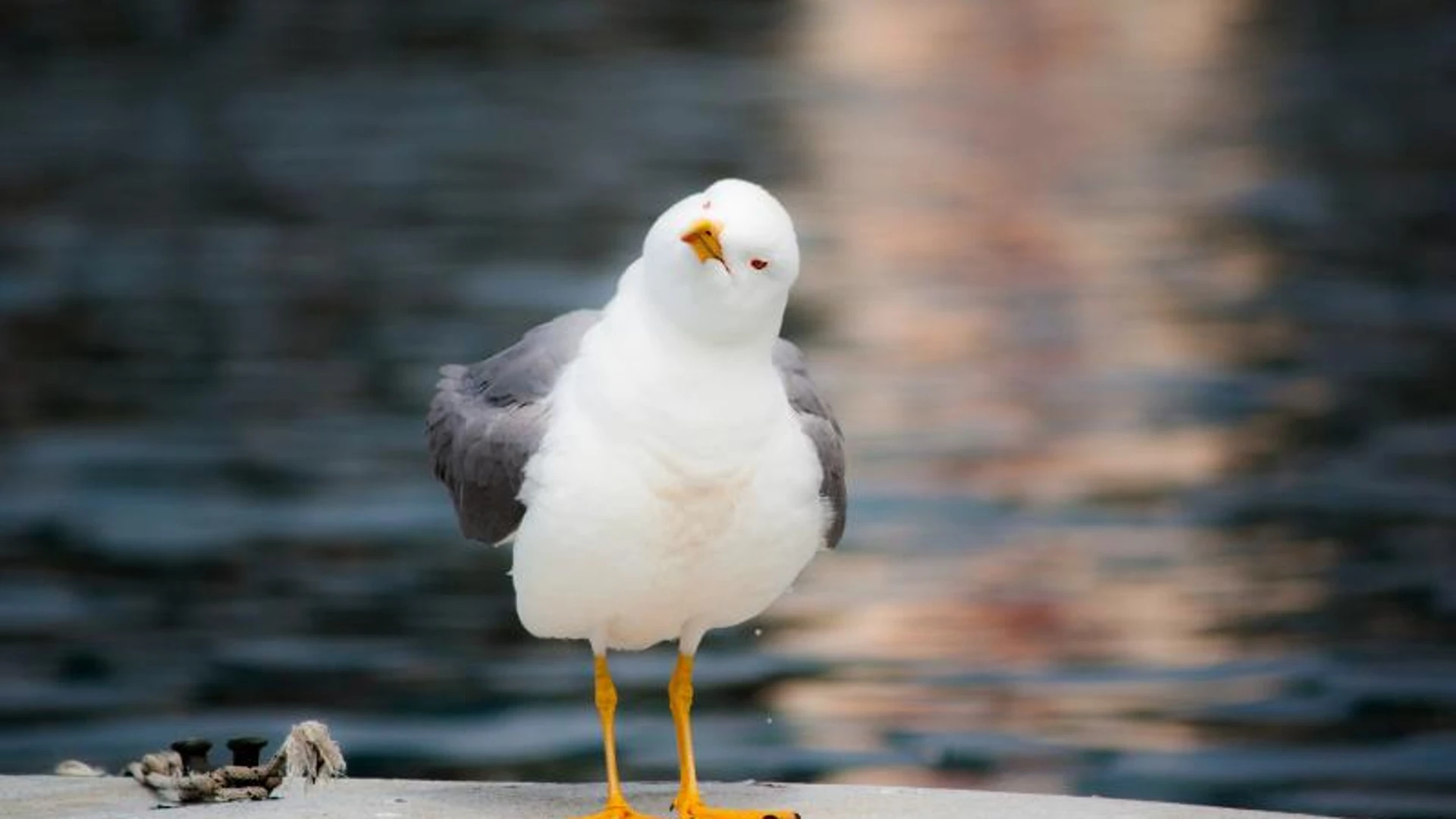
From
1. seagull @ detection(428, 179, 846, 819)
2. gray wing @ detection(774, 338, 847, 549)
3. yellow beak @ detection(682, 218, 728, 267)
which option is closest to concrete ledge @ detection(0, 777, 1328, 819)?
seagull @ detection(428, 179, 846, 819)

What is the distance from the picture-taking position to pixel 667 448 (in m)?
5.50

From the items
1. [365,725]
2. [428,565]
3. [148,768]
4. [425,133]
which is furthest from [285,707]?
[425,133]

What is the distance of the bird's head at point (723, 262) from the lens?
17.5 ft

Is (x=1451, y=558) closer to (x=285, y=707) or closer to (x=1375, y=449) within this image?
(x=1375, y=449)

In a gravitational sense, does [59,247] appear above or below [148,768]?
above

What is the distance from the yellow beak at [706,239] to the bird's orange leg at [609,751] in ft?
3.42

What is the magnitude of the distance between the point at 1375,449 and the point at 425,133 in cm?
1371

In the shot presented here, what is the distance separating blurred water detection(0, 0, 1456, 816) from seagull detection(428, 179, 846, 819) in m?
3.00

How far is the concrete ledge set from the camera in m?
6.14

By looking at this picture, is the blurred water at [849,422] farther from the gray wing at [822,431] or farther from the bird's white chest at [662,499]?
the bird's white chest at [662,499]

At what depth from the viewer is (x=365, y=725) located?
367 inches

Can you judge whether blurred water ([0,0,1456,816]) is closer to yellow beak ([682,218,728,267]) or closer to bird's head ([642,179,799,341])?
bird's head ([642,179,799,341])

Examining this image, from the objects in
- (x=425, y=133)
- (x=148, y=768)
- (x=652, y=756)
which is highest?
(x=425, y=133)

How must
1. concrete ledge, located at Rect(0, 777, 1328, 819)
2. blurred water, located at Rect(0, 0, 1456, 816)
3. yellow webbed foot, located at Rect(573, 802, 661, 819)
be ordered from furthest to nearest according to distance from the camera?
blurred water, located at Rect(0, 0, 1456, 816) → concrete ledge, located at Rect(0, 777, 1328, 819) → yellow webbed foot, located at Rect(573, 802, 661, 819)
